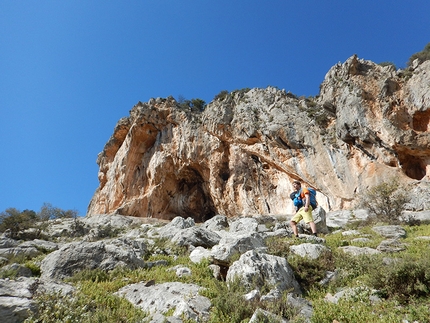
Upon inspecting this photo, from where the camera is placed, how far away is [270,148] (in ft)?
98.0

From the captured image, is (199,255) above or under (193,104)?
under

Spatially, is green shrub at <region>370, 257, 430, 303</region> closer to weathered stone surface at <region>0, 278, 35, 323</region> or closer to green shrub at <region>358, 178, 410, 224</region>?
weathered stone surface at <region>0, 278, 35, 323</region>

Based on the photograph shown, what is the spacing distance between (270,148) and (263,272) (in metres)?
25.1

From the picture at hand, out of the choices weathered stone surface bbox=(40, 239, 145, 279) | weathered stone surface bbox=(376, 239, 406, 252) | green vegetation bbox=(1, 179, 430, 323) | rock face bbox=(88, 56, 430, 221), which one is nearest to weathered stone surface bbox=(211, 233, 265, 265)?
green vegetation bbox=(1, 179, 430, 323)

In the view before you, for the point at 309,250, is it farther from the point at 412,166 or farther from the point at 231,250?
the point at 412,166

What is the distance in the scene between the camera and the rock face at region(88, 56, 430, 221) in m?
23.3

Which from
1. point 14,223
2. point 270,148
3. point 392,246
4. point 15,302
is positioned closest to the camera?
point 15,302

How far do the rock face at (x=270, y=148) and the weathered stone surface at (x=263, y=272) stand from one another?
61.9 ft

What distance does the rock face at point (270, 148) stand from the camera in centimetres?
2330

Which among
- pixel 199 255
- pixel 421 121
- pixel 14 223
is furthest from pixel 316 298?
pixel 14 223

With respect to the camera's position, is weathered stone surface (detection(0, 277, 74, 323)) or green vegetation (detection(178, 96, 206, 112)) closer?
weathered stone surface (detection(0, 277, 74, 323))

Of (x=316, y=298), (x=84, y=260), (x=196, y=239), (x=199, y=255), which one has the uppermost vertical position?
(x=84, y=260)

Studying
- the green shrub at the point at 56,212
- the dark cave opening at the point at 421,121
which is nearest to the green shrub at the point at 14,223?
the green shrub at the point at 56,212

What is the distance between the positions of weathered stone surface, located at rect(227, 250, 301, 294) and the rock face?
18876 millimetres
